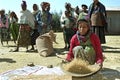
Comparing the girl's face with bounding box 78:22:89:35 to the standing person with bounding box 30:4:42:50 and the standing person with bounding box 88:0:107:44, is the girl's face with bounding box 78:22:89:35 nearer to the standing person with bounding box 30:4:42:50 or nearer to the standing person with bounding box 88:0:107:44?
the standing person with bounding box 88:0:107:44

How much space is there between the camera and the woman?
5.79 m

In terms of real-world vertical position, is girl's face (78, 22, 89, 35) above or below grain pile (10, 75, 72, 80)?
Result: above

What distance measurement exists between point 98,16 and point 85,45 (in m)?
6.10

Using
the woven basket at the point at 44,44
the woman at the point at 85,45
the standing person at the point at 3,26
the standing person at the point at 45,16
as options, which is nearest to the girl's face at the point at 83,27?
the woman at the point at 85,45

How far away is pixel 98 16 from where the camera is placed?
1209 centimetres

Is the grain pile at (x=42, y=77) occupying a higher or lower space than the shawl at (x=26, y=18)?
lower

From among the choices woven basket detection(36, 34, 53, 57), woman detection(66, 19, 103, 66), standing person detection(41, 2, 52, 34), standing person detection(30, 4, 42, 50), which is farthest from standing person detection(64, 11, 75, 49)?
woman detection(66, 19, 103, 66)

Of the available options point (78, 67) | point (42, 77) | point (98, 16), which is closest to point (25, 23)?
point (98, 16)

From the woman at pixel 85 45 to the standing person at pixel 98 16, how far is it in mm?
5964

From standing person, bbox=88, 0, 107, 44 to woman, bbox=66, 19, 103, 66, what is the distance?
5.96 meters

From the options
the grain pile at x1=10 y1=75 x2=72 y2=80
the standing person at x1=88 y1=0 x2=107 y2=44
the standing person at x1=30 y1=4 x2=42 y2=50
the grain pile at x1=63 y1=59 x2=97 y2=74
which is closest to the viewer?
the grain pile at x1=63 y1=59 x2=97 y2=74

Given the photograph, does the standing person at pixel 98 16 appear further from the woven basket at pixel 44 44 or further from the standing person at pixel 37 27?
the standing person at pixel 37 27

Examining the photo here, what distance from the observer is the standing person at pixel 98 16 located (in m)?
12.0

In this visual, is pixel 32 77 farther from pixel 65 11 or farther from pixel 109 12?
pixel 109 12
